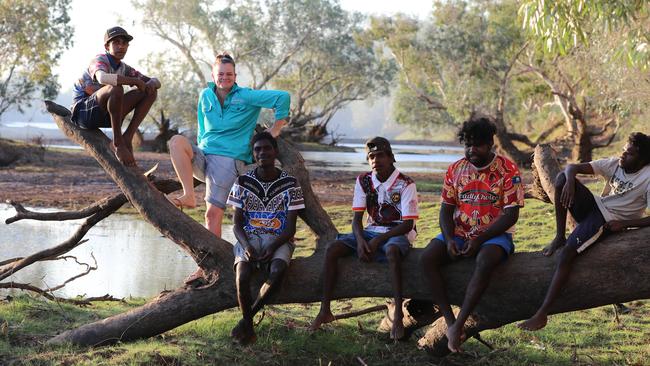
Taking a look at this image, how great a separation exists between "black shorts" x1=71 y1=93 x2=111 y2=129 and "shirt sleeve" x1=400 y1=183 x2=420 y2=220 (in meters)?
2.32

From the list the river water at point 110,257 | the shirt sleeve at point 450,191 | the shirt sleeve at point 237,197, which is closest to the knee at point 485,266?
the shirt sleeve at point 450,191

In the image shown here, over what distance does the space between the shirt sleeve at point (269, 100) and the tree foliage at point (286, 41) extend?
33.2 meters

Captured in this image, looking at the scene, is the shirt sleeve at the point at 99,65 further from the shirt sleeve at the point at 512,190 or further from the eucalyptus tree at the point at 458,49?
the eucalyptus tree at the point at 458,49

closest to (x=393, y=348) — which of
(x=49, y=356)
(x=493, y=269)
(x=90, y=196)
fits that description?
(x=493, y=269)

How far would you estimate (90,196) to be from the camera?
658 inches

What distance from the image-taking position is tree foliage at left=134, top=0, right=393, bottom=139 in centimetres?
3956

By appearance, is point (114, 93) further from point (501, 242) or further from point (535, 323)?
point (535, 323)

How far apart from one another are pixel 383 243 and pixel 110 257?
7.02m

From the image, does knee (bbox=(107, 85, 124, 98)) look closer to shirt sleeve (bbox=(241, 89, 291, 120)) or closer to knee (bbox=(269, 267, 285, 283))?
shirt sleeve (bbox=(241, 89, 291, 120))

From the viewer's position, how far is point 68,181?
765 inches

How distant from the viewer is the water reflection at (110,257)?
9039 mm

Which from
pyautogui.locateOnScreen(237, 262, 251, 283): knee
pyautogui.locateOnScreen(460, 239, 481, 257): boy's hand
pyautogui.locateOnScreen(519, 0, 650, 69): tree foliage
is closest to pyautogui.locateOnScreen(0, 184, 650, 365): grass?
pyautogui.locateOnScreen(237, 262, 251, 283): knee

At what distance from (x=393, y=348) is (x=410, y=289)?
0.75 meters

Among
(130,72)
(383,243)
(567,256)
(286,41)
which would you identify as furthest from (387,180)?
(286,41)
